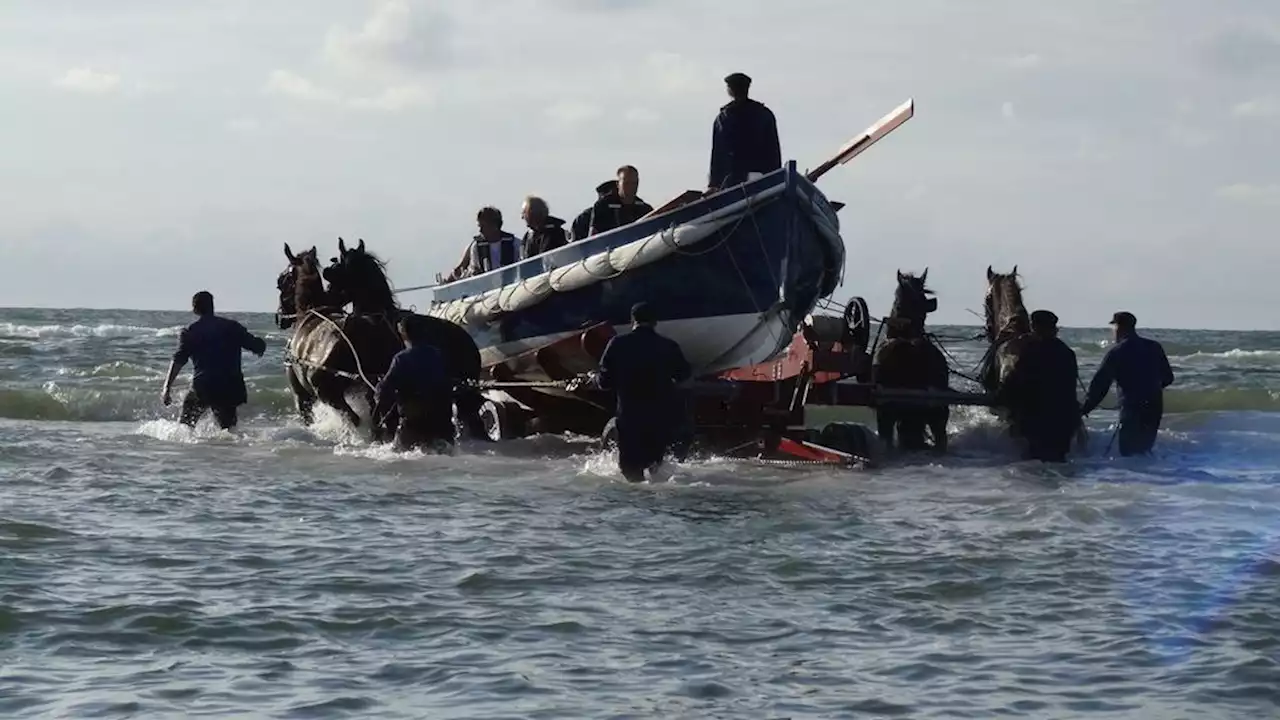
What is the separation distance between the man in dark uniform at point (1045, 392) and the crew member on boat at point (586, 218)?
4093 millimetres

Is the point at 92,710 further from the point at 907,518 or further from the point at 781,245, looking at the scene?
the point at 781,245

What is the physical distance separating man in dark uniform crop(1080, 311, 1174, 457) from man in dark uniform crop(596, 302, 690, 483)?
12.5 ft

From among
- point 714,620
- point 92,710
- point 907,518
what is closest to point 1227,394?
point 907,518

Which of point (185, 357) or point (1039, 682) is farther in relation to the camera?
point (185, 357)

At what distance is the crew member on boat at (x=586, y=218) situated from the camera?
16516 millimetres

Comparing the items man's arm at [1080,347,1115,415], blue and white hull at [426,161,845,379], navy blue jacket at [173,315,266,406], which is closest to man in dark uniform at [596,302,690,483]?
blue and white hull at [426,161,845,379]

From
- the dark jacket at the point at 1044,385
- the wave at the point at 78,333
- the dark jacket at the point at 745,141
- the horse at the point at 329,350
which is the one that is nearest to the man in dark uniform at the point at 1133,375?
the dark jacket at the point at 1044,385

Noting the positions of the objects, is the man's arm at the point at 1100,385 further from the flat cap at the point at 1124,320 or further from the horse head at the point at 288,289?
the horse head at the point at 288,289

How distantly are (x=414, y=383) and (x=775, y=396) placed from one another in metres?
2.98

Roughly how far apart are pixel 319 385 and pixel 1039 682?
10978mm

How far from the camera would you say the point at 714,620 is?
7.93 metres

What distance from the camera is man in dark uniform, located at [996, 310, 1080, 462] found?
1449cm

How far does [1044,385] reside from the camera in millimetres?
14516

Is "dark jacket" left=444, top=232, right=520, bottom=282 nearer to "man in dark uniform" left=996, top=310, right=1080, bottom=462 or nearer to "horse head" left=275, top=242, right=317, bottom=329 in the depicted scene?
"horse head" left=275, top=242, right=317, bottom=329
